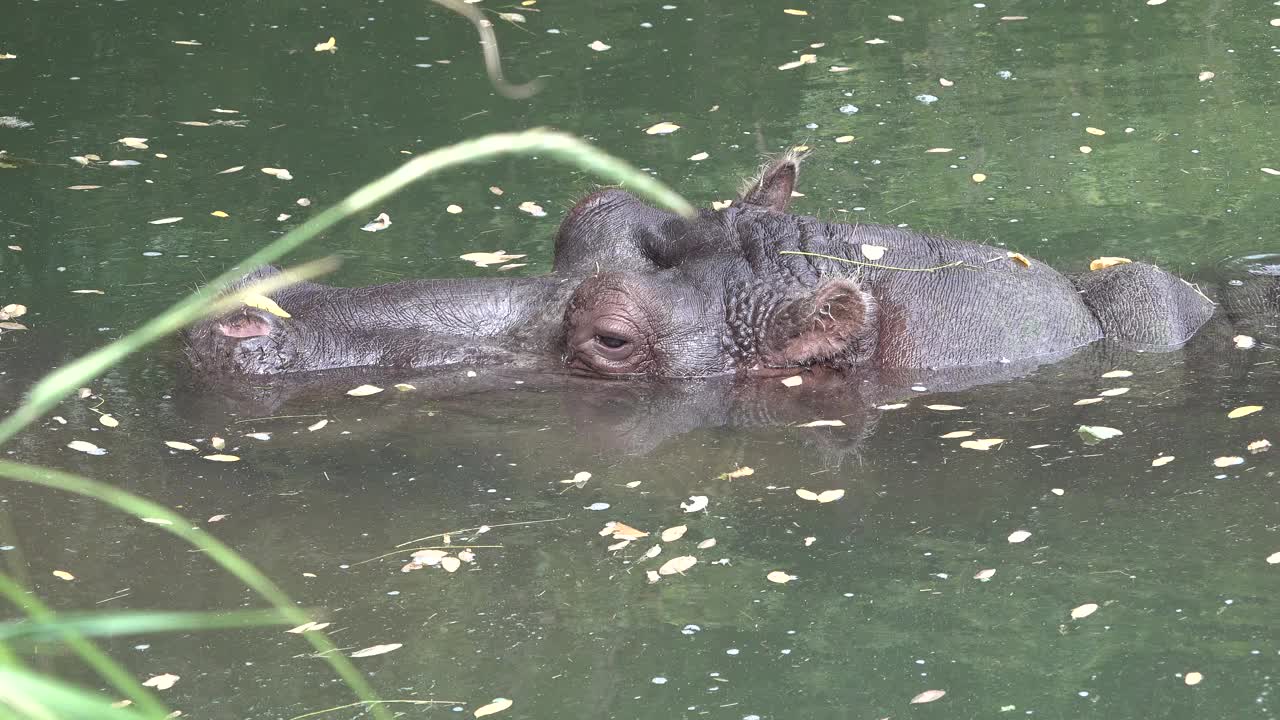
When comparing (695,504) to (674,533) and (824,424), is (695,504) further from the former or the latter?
(824,424)

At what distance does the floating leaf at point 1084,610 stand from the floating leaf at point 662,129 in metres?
6.48

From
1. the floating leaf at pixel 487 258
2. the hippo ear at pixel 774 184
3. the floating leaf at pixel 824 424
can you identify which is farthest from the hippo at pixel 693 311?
the floating leaf at pixel 487 258

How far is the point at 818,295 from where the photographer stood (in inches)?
267

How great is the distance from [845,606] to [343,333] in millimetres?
2892

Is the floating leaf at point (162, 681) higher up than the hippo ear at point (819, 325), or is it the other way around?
the hippo ear at point (819, 325)

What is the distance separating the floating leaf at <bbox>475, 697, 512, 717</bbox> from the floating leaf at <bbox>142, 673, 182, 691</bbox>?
93 cm

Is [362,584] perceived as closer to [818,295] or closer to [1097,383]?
[818,295]

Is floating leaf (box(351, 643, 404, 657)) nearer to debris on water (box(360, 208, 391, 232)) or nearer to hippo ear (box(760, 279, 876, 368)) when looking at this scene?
hippo ear (box(760, 279, 876, 368))

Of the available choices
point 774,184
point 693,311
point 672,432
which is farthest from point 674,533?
point 774,184

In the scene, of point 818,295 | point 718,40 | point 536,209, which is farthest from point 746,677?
point 718,40

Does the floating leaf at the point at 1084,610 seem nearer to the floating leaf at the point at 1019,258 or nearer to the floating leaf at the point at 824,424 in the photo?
the floating leaf at the point at 824,424

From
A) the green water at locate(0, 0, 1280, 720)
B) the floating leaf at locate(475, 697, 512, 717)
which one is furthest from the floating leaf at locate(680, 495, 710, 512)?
the floating leaf at locate(475, 697, 512, 717)

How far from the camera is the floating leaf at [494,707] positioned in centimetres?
443

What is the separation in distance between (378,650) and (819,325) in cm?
282
